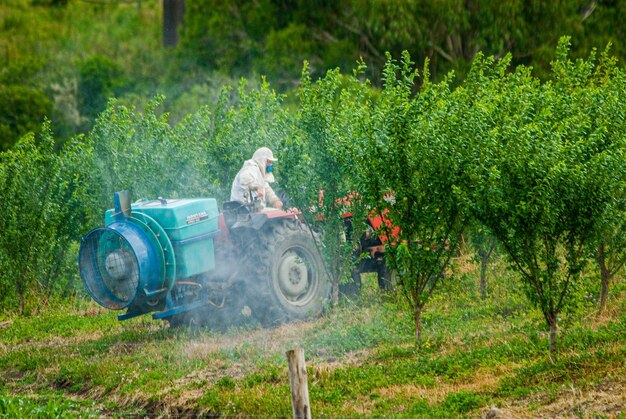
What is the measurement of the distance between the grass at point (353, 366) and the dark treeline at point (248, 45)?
49.9 ft

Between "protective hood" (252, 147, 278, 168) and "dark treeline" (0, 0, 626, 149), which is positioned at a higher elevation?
"dark treeline" (0, 0, 626, 149)

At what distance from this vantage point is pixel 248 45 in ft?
120

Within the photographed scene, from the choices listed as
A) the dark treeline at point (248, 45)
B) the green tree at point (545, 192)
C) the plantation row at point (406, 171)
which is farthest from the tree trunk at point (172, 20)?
the green tree at point (545, 192)

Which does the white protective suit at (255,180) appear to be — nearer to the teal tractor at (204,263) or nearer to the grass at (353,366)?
the teal tractor at (204,263)

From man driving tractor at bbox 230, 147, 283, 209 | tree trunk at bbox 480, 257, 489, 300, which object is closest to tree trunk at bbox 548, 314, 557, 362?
tree trunk at bbox 480, 257, 489, 300

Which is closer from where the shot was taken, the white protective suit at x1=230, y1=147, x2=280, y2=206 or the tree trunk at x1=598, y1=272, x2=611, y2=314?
the tree trunk at x1=598, y1=272, x2=611, y2=314

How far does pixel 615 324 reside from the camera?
36.8 feet

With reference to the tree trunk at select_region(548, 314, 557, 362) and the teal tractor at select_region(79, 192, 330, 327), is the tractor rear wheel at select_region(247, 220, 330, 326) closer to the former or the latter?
the teal tractor at select_region(79, 192, 330, 327)

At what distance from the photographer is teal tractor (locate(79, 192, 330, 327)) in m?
11.8

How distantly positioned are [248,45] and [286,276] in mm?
24751

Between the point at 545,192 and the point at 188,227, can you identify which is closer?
the point at 545,192

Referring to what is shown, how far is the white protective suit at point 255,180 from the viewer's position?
1295cm

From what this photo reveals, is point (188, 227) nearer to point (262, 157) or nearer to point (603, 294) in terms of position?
point (262, 157)

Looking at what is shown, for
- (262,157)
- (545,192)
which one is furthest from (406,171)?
(262,157)
